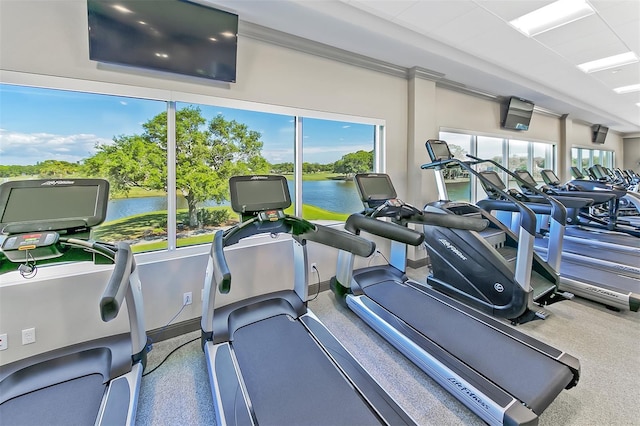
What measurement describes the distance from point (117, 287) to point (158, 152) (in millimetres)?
1715

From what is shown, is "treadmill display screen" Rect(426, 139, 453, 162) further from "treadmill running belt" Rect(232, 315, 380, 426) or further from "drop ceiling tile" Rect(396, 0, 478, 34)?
"treadmill running belt" Rect(232, 315, 380, 426)

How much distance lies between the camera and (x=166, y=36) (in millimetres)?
2369

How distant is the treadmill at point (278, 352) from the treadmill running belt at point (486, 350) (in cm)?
71

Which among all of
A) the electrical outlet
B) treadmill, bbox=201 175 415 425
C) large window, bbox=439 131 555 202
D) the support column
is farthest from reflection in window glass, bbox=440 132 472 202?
the electrical outlet

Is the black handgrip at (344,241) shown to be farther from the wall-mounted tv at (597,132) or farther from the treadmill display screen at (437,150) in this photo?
the wall-mounted tv at (597,132)

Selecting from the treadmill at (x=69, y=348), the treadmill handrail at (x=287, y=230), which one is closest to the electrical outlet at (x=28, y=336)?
the treadmill at (x=69, y=348)

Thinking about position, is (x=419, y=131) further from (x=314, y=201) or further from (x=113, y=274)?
(x=113, y=274)

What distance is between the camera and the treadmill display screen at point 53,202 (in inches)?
57.6

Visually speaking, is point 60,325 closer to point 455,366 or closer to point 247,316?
point 247,316

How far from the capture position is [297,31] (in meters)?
3.00

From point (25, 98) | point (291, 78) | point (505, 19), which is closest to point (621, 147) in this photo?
point (505, 19)

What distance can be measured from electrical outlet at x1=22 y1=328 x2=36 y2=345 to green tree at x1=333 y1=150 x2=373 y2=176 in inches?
129

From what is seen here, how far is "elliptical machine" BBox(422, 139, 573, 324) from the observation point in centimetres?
256

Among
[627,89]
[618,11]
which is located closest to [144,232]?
[618,11]
